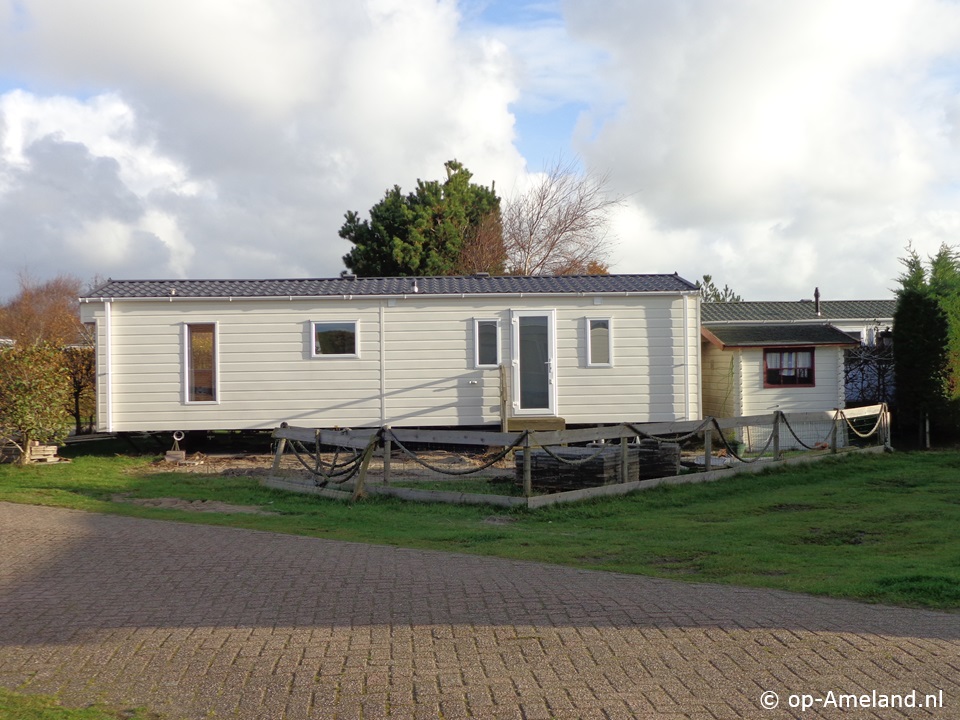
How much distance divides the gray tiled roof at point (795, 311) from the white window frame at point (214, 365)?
47.2ft

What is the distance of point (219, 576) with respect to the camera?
7.86 m

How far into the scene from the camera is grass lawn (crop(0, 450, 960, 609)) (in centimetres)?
788

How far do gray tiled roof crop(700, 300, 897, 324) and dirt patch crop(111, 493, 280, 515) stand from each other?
17.4 m

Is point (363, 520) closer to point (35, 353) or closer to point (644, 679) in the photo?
point (644, 679)

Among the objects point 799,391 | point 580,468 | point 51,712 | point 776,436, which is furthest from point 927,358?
point 51,712

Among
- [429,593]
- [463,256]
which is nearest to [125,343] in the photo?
[429,593]

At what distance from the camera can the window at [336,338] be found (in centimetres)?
1811

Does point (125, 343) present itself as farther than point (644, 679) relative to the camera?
Yes

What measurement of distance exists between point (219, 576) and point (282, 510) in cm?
432

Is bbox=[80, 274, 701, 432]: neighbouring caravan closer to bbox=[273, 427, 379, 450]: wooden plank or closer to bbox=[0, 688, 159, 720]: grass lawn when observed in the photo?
bbox=[273, 427, 379, 450]: wooden plank

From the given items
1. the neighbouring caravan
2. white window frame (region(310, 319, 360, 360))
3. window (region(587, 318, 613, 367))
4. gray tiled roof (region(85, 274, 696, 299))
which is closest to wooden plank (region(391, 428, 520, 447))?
the neighbouring caravan

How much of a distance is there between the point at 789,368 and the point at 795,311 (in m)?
9.97

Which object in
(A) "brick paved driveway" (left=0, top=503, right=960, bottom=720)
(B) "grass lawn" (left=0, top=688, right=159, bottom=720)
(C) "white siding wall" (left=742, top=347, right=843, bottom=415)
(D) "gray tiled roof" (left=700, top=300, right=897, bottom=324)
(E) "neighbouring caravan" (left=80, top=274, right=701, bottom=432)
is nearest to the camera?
(B) "grass lawn" (left=0, top=688, right=159, bottom=720)

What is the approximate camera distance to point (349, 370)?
59.3 ft
